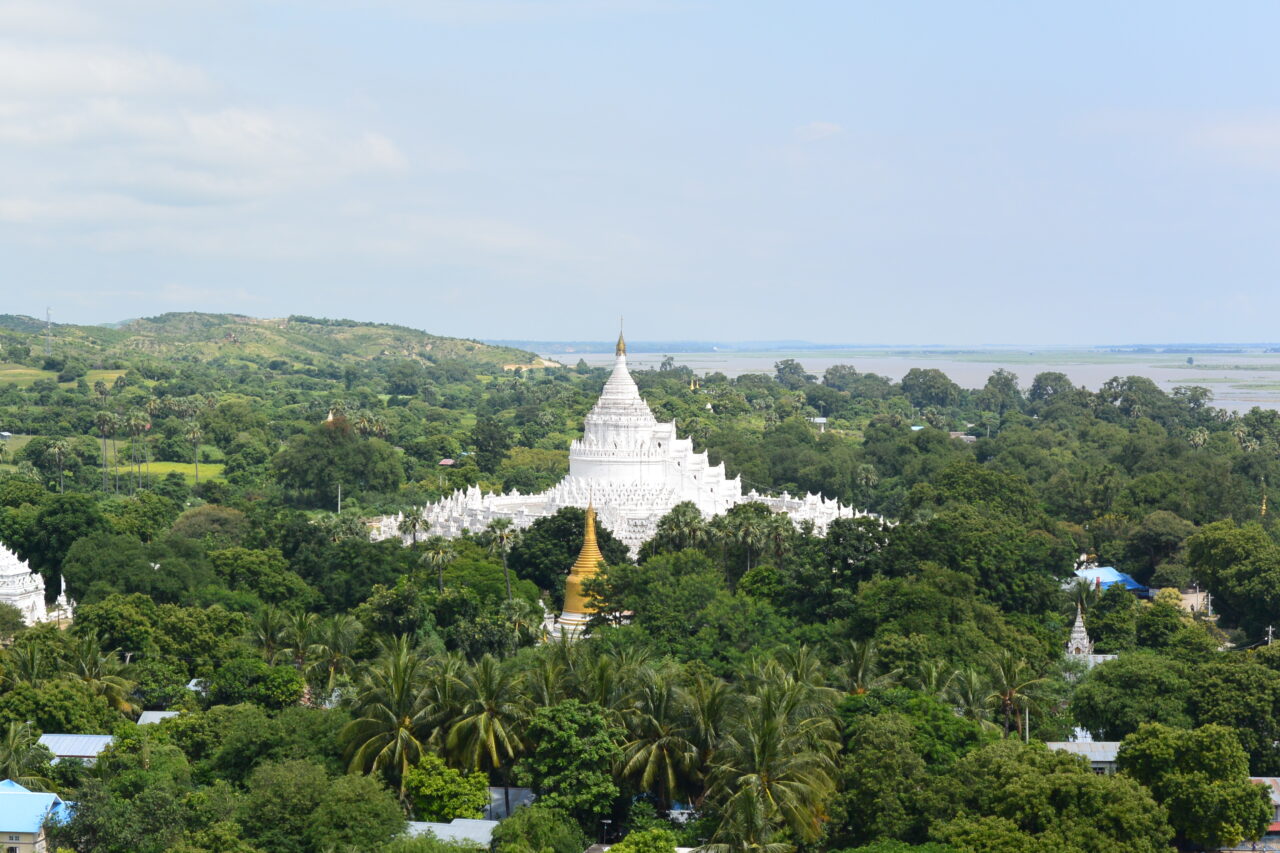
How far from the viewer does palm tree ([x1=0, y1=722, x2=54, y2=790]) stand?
140ft

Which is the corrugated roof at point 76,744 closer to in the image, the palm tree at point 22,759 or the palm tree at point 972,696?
the palm tree at point 22,759

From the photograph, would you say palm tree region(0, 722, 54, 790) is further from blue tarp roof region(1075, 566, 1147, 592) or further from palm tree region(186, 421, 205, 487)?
palm tree region(186, 421, 205, 487)

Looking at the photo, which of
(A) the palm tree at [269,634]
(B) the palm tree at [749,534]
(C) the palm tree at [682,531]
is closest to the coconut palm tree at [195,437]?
(C) the palm tree at [682,531]

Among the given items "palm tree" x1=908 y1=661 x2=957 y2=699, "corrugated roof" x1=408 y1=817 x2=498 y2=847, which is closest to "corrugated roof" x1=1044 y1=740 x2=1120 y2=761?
"palm tree" x1=908 y1=661 x2=957 y2=699

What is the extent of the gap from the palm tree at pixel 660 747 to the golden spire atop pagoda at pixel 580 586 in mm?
18778

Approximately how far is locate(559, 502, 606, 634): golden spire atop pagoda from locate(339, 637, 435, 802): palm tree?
18.2 metres

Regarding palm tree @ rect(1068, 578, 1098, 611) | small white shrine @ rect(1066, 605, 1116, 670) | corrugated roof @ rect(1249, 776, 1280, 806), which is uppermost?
palm tree @ rect(1068, 578, 1098, 611)

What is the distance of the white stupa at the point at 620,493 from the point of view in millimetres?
75125

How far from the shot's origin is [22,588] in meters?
64.8

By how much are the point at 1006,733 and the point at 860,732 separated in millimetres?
6222

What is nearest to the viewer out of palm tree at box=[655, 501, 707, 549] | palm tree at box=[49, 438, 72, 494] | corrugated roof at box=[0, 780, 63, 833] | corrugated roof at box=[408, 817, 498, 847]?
corrugated roof at box=[408, 817, 498, 847]

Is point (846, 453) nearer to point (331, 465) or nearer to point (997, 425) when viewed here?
point (331, 465)

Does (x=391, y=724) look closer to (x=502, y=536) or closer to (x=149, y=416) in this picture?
(x=502, y=536)

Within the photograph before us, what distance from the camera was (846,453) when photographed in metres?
120
